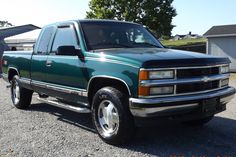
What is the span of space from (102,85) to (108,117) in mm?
573

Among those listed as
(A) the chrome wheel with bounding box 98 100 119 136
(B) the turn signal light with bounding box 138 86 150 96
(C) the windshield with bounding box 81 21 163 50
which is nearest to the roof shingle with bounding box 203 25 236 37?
(C) the windshield with bounding box 81 21 163 50

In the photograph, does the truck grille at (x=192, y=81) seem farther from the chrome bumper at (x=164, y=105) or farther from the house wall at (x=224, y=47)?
the house wall at (x=224, y=47)

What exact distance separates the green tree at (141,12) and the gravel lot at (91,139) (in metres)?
36.0

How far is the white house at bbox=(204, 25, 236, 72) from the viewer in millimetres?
25373

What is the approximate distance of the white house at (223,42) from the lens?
25.4 meters

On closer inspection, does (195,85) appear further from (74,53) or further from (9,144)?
(9,144)

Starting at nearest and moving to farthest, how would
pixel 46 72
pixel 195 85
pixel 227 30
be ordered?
pixel 195 85 < pixel 46 72 < pixel 227 30

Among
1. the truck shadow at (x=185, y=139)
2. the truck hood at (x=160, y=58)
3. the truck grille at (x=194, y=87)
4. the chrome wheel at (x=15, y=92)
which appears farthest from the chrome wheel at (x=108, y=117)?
the chrome wheel at (x=15, y=92)

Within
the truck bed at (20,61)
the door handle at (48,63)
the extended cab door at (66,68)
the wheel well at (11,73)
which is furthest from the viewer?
the wheel well at (11,73)

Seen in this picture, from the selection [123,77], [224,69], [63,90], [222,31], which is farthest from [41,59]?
[222,31]

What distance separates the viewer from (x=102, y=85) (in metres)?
6.20

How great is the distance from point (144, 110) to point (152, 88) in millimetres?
316

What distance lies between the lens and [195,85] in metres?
5.58

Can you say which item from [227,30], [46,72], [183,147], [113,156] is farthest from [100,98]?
[227,30]
